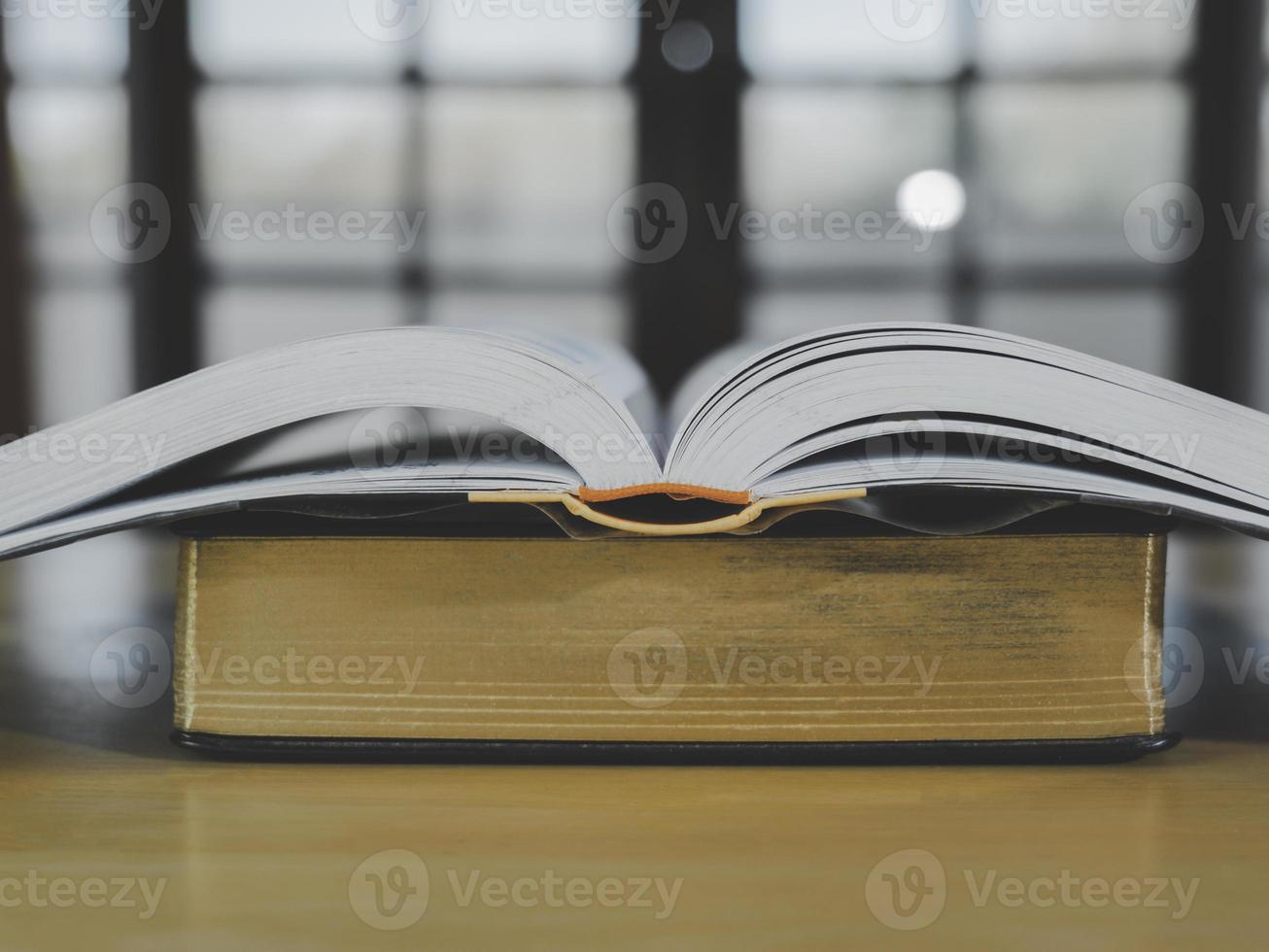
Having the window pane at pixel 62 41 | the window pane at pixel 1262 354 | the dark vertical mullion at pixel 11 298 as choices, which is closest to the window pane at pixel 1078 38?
the window pane at pixel 1262 354

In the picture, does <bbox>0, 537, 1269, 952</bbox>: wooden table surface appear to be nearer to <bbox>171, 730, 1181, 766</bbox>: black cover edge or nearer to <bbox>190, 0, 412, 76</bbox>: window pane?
<bbox>171, 730, 1181, 766</bbox>: black cover edge

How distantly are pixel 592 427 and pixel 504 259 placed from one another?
7.43 ft

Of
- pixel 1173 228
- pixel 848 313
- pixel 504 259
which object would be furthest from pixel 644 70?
pixel 1173 228

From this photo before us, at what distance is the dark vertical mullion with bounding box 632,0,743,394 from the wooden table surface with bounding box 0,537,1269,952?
2211 mm

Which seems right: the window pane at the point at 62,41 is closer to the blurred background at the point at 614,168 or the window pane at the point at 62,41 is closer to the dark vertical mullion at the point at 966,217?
the blurred background at the point at 614,168

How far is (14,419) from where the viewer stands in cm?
265

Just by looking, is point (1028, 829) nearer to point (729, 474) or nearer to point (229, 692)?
point (729, 474)

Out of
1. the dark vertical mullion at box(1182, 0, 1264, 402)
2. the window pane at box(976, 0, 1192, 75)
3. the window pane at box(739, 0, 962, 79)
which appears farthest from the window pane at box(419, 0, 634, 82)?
the dark vertical mullion at box(1182, 0, 1264, 402)

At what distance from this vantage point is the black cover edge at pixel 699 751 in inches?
16.1

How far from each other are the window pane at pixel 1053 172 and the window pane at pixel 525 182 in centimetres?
87

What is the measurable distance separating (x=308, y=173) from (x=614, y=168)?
72 cm

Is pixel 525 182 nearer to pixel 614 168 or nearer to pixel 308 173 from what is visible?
pixel 614 168

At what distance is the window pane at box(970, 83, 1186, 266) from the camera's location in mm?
2588

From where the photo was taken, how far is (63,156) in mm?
2613
